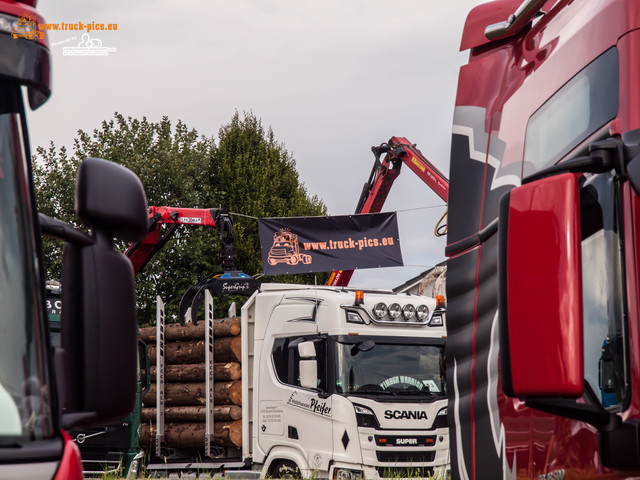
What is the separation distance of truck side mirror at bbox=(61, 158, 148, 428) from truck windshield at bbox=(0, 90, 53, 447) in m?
0.10

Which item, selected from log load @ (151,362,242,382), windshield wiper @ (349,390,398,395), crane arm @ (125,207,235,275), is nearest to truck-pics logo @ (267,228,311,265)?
crane arm @ (125,207,235,275)

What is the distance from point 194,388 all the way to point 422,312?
4112mm

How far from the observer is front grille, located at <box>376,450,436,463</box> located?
11.7m

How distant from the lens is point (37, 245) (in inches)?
83.4

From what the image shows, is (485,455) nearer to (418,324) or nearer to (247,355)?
(418,324)

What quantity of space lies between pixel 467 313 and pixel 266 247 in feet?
41.8

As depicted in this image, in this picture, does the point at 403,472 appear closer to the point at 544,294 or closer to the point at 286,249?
the point at 286,249

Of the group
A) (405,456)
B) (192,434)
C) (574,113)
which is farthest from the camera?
(192,434)

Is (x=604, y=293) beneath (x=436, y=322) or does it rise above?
beneath

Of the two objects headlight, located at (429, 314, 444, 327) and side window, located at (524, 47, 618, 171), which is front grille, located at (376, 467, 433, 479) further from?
side window, located at (524, 47, 618, 171)

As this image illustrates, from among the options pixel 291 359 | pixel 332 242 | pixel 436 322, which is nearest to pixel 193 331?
pixel 291 359

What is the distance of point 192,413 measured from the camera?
1431 centimetres

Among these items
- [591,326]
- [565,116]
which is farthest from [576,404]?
[565,116]

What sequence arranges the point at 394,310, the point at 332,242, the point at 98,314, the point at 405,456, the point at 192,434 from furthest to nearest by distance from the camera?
1. the point at 332,242
2. the point at 192,434
3. the point at 394,310
4. the point at 405,456
5. the point at 98,314
